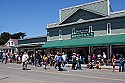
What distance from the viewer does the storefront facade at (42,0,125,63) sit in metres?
31.9

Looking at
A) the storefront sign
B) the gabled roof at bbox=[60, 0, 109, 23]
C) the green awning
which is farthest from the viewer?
the storefront sign

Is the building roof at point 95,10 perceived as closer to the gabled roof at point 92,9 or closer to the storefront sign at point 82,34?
the gabled roof at point 92,9

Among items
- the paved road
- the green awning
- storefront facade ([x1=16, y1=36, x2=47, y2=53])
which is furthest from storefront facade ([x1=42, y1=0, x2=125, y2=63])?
the paved road

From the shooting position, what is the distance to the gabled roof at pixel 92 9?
113 feet

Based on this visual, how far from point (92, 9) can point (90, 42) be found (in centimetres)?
530

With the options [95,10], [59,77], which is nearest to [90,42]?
[95,10]

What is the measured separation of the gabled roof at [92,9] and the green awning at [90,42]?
11.4 ft

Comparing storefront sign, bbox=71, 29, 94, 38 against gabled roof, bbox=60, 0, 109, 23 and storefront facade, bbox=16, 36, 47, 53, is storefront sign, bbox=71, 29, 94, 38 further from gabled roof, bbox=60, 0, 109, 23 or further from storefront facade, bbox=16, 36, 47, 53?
storefront facade, bbox=16, 36, 47, 53

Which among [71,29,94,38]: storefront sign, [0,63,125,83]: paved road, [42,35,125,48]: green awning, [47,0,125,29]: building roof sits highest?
[47,0,125,29]: building roof

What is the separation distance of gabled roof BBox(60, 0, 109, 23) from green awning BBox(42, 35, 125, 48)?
11.4ft

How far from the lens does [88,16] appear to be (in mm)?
36625

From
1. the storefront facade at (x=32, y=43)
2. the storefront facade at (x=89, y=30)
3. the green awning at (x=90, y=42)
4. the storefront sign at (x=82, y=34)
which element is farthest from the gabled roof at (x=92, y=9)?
the storefront facade at (x=32, y=43)

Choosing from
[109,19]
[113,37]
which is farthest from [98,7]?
[113,37]

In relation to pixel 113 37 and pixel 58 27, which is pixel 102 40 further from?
pixel 58 27
